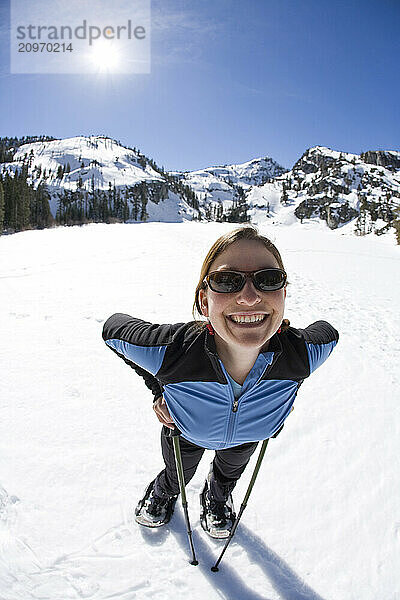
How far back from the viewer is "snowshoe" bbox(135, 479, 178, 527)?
2.12m

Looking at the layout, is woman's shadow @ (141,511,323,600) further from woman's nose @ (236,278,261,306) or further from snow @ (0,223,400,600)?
woman's nose @ (236,278,261,306)

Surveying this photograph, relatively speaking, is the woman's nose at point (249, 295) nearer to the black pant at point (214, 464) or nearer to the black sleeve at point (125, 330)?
the black sleeve at point (125, 330)

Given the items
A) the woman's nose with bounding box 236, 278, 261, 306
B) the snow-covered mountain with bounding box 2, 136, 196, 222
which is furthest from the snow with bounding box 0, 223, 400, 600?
the snow-covered mountain with bounding box 2, 136, 196, 222

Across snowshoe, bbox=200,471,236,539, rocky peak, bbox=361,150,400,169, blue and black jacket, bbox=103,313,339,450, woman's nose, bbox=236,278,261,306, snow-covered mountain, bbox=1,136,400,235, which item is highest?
rocky peak, bbox=361,150,400,169

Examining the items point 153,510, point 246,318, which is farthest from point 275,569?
point 246,318

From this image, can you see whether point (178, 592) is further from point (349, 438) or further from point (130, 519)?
point (349, 438)

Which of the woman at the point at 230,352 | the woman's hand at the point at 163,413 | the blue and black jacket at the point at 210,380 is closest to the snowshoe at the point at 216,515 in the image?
the woman at the point at 230,352

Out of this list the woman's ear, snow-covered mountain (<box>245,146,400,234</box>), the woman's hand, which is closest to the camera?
the woman's ear

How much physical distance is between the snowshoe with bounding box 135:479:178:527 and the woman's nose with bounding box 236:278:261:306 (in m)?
1.71

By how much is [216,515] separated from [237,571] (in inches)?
13.0

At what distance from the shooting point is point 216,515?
2.16 meters

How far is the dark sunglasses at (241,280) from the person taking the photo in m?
1.45

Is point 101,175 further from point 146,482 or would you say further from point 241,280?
point 241,280

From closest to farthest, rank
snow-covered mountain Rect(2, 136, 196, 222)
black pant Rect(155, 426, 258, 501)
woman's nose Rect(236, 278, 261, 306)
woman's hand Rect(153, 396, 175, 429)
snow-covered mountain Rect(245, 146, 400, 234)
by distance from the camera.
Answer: woman's nose Rect(236, 278, 261, 306), woman's hand Rect(153, 396, 175, 429), black pant Rect(155, 426, 258, 501), snow-covered mountain Rect(245, 146, 400, 234), snow-covered mountain Rect(2, 136, 196, 222)
